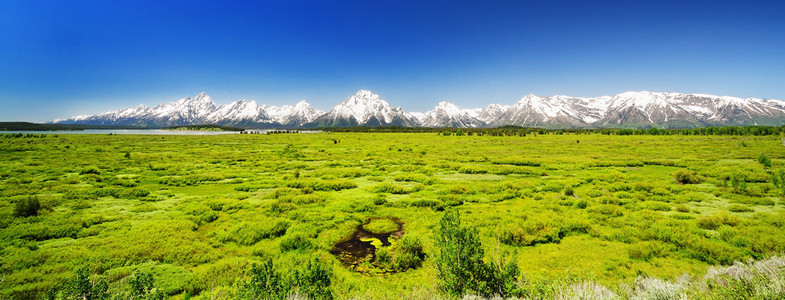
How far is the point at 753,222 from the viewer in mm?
12695

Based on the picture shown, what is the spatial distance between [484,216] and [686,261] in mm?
7456

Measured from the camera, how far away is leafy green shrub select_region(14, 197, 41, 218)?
44.1ft

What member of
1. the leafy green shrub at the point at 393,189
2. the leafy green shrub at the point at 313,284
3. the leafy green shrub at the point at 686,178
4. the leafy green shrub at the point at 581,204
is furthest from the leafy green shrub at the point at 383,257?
the leafy green shrub at the point at 686,178

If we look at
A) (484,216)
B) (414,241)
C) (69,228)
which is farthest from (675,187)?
(69,228)

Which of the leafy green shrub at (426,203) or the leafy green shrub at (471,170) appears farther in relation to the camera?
the leafy green shrub at (471,170)

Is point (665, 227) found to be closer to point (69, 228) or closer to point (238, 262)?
point (238, 262)

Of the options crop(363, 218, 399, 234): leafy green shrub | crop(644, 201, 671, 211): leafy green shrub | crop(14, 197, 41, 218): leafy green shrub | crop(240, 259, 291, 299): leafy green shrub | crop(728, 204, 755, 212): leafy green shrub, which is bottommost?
crop(363, 218, 399, 234): leafy green shrub

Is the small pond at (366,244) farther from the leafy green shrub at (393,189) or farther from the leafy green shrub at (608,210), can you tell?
the leafy green shrub at (608,210)

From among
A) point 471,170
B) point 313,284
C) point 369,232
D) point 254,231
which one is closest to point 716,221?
point 369,232

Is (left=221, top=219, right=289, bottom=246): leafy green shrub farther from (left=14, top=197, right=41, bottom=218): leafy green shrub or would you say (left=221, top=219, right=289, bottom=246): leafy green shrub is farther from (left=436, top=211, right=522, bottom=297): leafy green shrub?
(left=14, top=197, right=41, bottom=218): leafy green shrub

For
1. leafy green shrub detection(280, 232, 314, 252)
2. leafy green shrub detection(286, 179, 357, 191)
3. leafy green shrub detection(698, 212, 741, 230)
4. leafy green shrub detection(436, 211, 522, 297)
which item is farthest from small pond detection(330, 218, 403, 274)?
leafy green shrub detection(698, 212, 741, 230)

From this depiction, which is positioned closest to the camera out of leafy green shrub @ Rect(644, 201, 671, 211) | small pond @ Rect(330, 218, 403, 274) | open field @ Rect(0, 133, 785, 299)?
open field @ Rect(0, 133, 785, 299)

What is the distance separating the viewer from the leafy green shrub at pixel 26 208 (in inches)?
529

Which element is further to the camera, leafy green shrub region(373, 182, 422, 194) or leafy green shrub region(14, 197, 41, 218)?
leafy green shrub region(373, 182, 422, 194)
